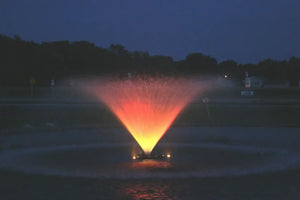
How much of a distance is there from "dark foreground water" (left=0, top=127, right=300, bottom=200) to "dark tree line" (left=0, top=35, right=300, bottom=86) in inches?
2046

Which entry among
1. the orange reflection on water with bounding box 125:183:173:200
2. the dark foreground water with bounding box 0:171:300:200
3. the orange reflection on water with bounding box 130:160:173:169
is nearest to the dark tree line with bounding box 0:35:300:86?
the orange reflection on water with bounding box 130:160:173:169

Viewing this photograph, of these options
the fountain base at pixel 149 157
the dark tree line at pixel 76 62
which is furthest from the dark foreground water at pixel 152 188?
the dark tree line at pixel 76 62

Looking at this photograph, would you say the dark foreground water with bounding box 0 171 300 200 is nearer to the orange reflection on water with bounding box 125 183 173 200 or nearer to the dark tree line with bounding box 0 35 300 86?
the orange reflection on water with bounding box 125 183 173 200

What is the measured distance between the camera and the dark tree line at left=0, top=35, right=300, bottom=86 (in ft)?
233

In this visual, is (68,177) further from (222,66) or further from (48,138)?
(222,66)

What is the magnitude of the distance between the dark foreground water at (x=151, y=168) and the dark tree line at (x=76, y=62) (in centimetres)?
5197

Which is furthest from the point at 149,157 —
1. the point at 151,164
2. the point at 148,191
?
the point at 148,191

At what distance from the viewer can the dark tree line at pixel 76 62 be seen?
71125 millimetres

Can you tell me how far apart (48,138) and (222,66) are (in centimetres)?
9148

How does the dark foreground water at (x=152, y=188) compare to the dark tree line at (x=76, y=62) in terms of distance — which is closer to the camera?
the dark foreground water at (x=152, y=188)

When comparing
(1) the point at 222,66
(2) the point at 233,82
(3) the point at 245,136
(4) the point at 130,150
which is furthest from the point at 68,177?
(1) the point at 222,66

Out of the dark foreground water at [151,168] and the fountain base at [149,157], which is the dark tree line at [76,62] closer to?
the dark foreground water at [151,168]

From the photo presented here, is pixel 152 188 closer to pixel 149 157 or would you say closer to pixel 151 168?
pixel 151 168

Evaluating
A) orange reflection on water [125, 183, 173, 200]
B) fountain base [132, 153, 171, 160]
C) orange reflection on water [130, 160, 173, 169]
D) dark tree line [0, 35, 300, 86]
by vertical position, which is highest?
dark tree line [0, 35, 300, 86]
